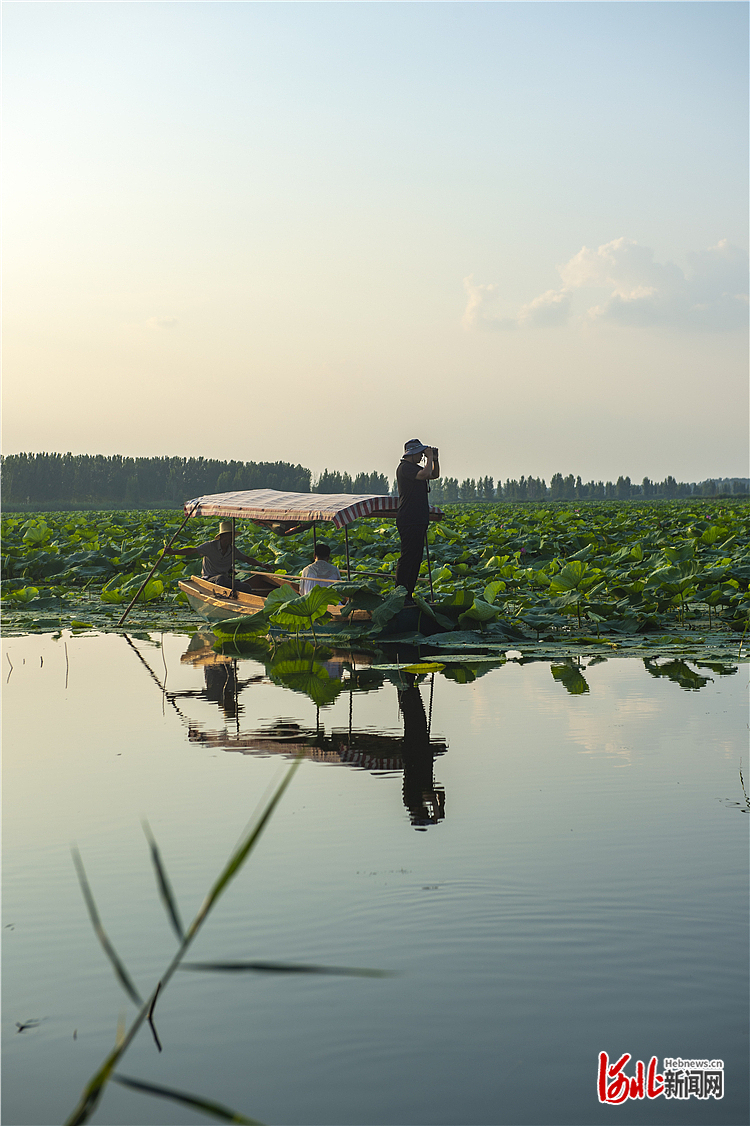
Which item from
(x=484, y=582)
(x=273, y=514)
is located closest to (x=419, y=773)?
(x=273, y=514)

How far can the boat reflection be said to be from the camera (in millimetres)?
5992

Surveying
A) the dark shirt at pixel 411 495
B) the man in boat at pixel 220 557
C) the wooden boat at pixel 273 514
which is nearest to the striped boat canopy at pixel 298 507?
the wooden boat at pixel 273 514

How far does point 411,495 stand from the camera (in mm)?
12195

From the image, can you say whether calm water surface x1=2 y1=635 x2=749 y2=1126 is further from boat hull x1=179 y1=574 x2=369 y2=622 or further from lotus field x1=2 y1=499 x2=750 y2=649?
boat hull x1=179 y1=574 x2=369 y2=622

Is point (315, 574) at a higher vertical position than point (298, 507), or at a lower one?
lower

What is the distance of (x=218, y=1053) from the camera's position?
2.93 meters

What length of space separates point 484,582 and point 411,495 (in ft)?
15.1

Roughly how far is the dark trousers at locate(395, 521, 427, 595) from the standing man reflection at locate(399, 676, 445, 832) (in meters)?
4.08

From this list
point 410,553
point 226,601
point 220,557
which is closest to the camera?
point 410,553

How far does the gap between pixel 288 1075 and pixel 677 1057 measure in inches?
43.8

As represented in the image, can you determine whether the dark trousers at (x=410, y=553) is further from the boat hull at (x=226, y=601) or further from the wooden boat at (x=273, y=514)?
the boat hull at (x=226, y=601)

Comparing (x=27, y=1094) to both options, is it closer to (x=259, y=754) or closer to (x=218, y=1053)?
(x=218, y=1053)

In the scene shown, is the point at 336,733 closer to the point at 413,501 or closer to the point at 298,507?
the point at 413,501

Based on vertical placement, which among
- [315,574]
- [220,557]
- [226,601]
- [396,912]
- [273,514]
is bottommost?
[396,912]
